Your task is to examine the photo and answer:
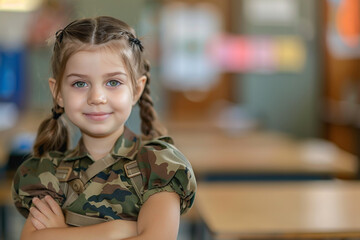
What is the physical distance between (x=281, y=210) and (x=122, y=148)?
114 cm

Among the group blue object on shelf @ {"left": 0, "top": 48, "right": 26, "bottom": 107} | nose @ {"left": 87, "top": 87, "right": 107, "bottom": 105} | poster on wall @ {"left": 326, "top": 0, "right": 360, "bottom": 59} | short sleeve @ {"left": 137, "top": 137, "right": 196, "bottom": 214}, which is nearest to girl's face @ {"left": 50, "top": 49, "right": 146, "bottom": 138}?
nose @ {"left": 87, "top": 87, "right": 107, "bottom": 105}

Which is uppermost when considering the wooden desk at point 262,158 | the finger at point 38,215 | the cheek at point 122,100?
the cheek at point 122,100

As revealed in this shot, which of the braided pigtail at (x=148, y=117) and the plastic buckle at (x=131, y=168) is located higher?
the braided pigtail at (x=148, y=117)

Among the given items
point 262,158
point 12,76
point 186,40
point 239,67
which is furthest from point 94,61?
point 239,67

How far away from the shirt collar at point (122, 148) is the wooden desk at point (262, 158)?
2250 millimetres

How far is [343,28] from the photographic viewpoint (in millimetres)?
7184

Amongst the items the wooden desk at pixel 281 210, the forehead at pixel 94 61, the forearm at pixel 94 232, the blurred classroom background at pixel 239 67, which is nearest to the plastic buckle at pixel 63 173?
the forearm at pixel 94 232

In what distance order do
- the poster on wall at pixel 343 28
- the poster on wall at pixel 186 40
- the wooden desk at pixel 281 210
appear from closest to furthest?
the wooden desk at pixel 281 210, the poster on wall at pixel 343 28, the poster on wall at pixel 186 40

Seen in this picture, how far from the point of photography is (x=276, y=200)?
242cm

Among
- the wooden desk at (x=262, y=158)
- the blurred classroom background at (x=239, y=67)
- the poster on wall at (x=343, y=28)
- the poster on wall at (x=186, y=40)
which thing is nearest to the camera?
the wooden desk at (x=262, y=158)

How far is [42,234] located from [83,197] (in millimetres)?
107

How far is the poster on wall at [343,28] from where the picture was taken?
6.84 meters

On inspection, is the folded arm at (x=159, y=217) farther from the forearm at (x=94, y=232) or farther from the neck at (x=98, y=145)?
the neck at (x=98, y=145)

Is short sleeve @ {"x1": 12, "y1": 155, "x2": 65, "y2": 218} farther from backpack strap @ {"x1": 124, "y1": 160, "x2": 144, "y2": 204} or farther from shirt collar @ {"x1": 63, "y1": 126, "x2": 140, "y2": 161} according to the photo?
backpack strap @ {"x1": 124, "y1": 160, "x2": 144, "y2": 204}
